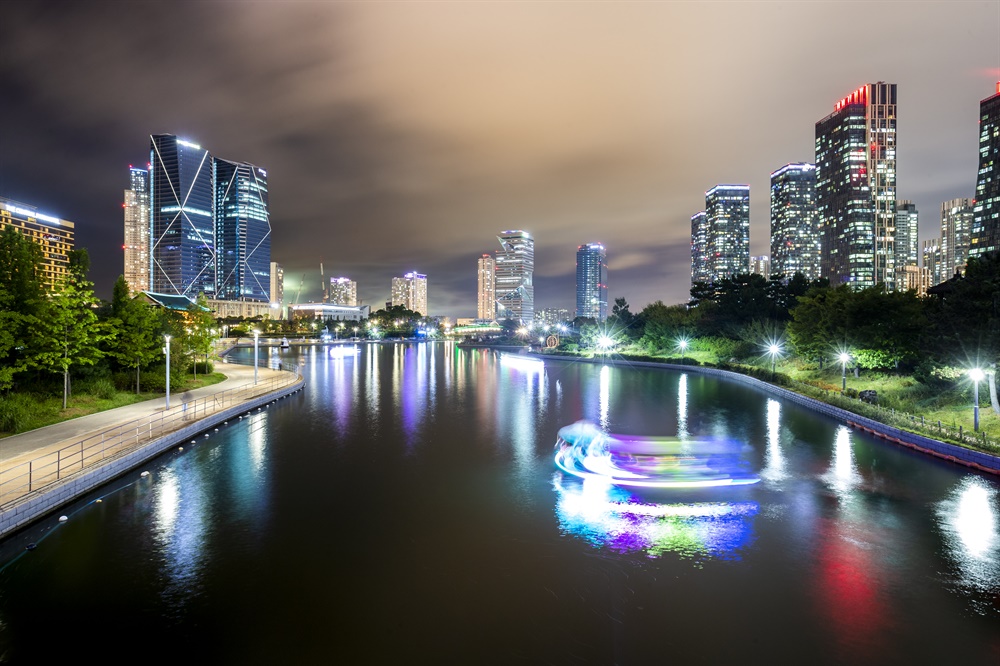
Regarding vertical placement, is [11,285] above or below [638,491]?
above

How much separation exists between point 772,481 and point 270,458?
21.0m

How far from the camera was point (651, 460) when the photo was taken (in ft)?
73.4

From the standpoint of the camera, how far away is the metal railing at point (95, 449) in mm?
15781

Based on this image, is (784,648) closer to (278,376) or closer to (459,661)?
(459,661)

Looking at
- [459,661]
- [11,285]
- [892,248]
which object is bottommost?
[459,661]

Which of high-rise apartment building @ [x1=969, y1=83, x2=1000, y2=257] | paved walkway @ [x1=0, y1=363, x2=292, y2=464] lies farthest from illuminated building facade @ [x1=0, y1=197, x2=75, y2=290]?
high-rise apartment building @ [x1=969, y1=83, x2=1000, y2=257]

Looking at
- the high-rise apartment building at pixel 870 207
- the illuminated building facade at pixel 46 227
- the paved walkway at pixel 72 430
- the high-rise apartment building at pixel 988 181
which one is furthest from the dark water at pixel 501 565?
the high-rise apartment building at pixel 870 207

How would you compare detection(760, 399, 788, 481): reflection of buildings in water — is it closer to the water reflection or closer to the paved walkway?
the water reflection

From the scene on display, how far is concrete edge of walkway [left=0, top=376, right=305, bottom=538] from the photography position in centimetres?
1431

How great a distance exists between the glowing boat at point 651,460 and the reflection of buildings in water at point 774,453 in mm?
856

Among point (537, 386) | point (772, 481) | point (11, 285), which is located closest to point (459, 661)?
point (772, 481)

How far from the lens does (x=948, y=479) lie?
20359 millimetres

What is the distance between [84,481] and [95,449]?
12.5 ft

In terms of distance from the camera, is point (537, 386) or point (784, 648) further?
point (537, 386)
